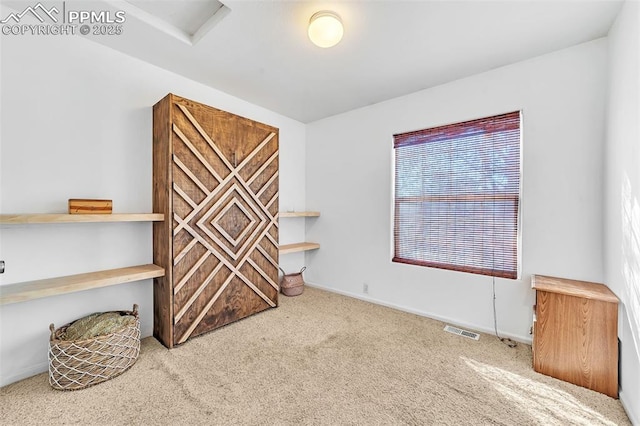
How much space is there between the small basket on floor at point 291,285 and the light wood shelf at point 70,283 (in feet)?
5.39

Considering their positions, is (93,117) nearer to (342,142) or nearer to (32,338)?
(32,338)

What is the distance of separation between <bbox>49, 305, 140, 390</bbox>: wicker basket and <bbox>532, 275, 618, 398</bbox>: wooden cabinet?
9.90ft

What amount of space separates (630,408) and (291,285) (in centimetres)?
299

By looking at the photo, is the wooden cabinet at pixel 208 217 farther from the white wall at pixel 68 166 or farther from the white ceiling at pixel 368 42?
the white ceiling at pixel 368 42

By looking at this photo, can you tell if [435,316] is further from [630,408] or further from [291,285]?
[291,285]

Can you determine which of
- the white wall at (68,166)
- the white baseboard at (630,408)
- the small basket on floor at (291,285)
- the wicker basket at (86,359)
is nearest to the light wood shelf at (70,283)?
the white wall at (68,166)

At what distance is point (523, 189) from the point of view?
2.35m

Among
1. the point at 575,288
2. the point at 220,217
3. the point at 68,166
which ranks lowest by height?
the point at 575,288

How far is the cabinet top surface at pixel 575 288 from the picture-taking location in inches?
68.4

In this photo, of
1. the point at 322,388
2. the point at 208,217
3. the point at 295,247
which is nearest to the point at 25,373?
the point at 208,217

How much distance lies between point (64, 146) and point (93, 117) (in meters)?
0.32

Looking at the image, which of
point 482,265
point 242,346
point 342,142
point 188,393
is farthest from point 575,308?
point 342,142

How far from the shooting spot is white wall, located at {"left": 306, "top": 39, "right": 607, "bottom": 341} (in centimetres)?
209

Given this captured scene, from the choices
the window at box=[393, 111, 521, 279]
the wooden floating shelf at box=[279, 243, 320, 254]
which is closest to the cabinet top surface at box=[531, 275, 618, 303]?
the window at box=[393, 111, 521, 279]
